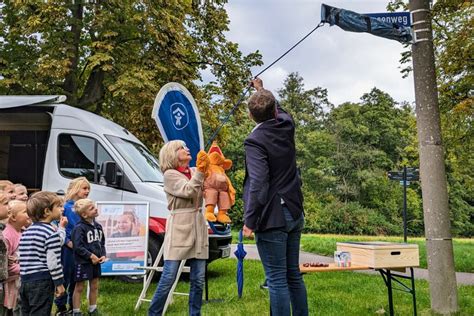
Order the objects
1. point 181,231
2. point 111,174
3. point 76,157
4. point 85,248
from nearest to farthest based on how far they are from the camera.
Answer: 1. point 181,231
2. point 85,248
3. point 111,174
4. point 76,157

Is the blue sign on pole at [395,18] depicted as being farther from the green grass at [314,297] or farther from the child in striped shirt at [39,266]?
the child in striped shirt at [39,266]

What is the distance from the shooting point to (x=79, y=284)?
532 centimetres

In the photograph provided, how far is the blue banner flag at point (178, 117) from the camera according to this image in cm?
593

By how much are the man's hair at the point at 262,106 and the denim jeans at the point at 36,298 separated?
2.30 meters

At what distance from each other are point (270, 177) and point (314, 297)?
3.40 meters

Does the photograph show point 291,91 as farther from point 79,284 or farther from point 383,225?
point 79,284

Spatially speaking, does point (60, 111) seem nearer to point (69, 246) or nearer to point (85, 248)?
point (69, 246)

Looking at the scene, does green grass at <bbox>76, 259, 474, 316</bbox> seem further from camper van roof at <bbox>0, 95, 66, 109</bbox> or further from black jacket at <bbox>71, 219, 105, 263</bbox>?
camper van roof at <bbox>0, 95, 66, 109</bbox>

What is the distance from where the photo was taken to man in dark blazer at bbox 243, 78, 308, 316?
12.1 ft

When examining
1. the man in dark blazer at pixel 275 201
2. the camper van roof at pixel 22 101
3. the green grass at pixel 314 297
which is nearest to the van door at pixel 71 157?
the camper van roof at pixel 22 101

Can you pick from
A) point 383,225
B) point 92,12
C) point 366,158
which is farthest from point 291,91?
point 92,12

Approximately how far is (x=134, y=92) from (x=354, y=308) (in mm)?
9334

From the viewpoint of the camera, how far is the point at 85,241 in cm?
527

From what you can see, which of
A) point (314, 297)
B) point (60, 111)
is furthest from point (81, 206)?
point (60, 111)
